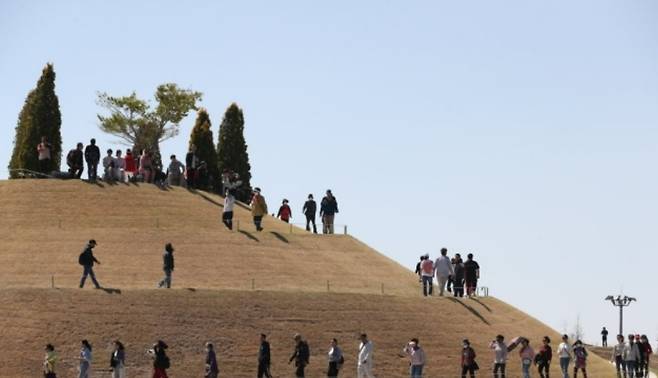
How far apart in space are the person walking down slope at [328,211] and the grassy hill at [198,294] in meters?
0.80

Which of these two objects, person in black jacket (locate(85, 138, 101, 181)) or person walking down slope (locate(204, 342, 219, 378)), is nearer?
person walking down slope (locate(204, 342, 219, 378))

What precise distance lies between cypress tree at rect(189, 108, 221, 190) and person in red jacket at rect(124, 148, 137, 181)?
9.59m

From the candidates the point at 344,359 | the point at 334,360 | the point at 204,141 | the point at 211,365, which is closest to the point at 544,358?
the point at 344,359

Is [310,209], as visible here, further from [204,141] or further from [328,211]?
[204,141]

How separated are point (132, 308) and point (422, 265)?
12835 millimetres

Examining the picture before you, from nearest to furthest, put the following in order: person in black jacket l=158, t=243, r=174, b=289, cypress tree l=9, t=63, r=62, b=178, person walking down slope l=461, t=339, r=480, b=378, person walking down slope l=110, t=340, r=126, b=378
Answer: person walking down slope l=110, t=340, r=126, b=378
person walking down slope l=461, t=339, r=480, b=378
person in black jacket l=158, t=243, r=174, b=289
cypress tree l=9, t=63, r=62, b=178

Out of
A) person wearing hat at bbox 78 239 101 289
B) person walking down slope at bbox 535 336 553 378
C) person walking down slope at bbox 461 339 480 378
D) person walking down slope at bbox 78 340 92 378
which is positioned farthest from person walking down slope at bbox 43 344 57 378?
person walking down slope at bbox 535 336 553 378

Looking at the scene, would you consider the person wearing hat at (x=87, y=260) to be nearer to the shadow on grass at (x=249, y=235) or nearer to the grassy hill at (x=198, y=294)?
the grassy hill at (x=198, y=294)

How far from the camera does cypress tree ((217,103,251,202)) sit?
87.8m

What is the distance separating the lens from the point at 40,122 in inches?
3036

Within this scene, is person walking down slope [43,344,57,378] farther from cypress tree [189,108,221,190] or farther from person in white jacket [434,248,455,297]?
cypress tree [189,108,221,190]

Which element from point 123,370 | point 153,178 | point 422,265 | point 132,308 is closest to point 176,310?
point 132,308

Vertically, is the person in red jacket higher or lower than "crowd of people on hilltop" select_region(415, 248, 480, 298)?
higher

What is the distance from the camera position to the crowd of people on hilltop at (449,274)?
58094 millimetres
